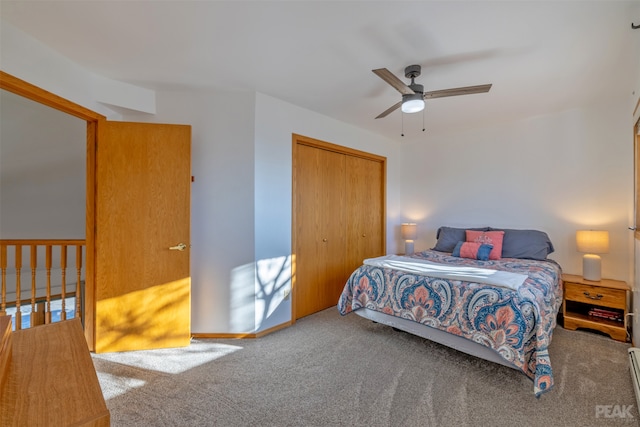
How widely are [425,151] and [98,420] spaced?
4.53 m

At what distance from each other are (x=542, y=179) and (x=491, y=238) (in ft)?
3.20

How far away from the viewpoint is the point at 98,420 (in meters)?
0.68

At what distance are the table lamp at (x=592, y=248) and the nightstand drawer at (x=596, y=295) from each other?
0.19 m

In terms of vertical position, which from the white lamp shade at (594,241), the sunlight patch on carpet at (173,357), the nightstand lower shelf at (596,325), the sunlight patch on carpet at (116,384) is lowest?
the sunlight patch on carpet at (116,384)

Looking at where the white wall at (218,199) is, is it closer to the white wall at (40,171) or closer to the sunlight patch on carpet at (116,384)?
the sunlight patch on carpet at (116,384)

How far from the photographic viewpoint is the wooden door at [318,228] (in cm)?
323

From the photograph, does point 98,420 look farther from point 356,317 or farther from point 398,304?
point 356,317

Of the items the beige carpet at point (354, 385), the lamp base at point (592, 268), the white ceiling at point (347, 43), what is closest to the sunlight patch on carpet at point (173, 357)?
the beige carpet at point (354, 385)

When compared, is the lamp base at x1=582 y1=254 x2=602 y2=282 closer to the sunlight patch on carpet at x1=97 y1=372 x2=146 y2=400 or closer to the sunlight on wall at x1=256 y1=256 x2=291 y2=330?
the sunlight on wall at x1=256 y1=256 x2=291 y2=330

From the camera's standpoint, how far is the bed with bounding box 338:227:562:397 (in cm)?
181

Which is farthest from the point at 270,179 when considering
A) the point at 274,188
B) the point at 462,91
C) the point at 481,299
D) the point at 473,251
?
the point at 473,251

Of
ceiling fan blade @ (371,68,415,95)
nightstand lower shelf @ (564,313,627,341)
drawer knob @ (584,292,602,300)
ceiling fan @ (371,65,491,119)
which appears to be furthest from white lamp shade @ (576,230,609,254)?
ceiling fan blade @ (371,68,415,95)

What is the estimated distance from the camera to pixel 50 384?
0.81m

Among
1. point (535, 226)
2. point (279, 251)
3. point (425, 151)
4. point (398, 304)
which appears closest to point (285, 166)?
point (279, 251)
